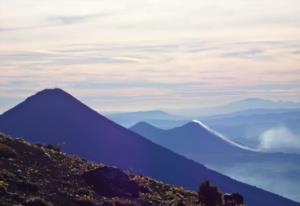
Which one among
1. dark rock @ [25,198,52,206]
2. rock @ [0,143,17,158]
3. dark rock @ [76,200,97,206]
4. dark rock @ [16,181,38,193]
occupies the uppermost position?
rock @ [0,143,17,158]

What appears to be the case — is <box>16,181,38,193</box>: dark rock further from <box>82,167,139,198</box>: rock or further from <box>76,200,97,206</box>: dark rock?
<box>82,167,139,198</box>: rock

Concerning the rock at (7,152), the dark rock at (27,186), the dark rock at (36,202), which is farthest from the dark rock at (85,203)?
the rock at (7,152)

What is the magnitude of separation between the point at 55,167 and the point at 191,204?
12503 mm

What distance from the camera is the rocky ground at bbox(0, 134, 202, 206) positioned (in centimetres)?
4609

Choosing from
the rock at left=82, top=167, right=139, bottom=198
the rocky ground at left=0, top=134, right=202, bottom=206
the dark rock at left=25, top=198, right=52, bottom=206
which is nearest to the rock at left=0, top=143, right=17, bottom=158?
the rocky ground at left=0, top=134, right=202, bottom=206

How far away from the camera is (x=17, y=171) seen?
51.6m

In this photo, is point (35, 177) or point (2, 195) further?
point (35, 177)

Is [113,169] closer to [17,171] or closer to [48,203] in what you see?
[17,171]

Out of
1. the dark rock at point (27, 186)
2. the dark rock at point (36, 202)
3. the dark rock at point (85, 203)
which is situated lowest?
the dark rock at point (85, 203)

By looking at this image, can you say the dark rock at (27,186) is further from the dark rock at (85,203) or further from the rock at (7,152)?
the rock at (7,152)

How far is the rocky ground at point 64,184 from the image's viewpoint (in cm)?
4609

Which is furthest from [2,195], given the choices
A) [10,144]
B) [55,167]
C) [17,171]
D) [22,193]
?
[10,144]

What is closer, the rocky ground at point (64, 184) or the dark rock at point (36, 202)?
the dark rock at point (36, 202)

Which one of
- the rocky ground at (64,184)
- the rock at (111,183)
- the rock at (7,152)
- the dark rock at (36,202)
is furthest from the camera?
the rock at (7,152)
